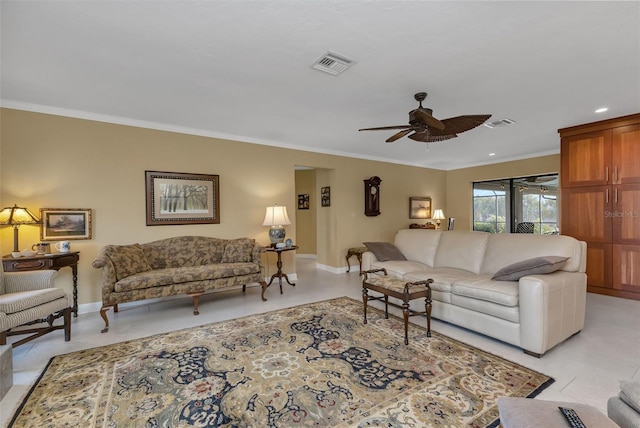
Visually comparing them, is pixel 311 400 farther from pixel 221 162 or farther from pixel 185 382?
pixel 221 162

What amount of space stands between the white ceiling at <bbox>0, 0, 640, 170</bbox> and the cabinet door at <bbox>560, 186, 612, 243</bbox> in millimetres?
1170

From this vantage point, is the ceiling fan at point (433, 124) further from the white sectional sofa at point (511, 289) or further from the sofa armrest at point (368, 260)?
the sofa armrest at point (368, 260)

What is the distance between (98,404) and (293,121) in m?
3.51

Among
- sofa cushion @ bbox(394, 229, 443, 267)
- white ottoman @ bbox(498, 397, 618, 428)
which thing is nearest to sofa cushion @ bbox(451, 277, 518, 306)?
sofa cushion @ bbox(394, 229, 443, 267)

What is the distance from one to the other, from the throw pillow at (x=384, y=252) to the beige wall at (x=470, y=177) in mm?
4431

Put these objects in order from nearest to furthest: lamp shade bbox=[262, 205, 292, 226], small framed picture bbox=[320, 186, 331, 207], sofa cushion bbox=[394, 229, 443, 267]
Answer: sofa cushion bbox=[394, 229, 443, 267], lamp shade bbox=[262, 205, 292, 226], small framed picture bbox=[320, 186, 331, 207]

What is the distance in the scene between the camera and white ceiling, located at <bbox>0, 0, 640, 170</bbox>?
188 centimetres

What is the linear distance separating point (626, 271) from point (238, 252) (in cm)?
556

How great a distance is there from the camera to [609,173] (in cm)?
410

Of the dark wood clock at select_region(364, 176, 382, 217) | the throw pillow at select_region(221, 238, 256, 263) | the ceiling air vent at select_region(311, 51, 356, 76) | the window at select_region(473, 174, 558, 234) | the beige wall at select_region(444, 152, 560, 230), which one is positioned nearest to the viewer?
the ceiling air vent at select_region(311, 51, 356, 76)

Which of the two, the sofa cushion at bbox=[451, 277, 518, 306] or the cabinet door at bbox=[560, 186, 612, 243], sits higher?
the cabinet door at bbox=[560, 186, 612, 243]

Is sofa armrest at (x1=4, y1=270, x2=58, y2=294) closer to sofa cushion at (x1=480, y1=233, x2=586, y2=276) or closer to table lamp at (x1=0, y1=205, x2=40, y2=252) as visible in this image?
table lamp at (x1=0, y1=205, x2=40, y2=252)

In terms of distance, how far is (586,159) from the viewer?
432 cm

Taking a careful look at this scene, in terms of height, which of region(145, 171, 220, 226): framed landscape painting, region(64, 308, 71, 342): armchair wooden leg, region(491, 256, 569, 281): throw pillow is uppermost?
region(145, 171, 220, 226): framed landscape painting
